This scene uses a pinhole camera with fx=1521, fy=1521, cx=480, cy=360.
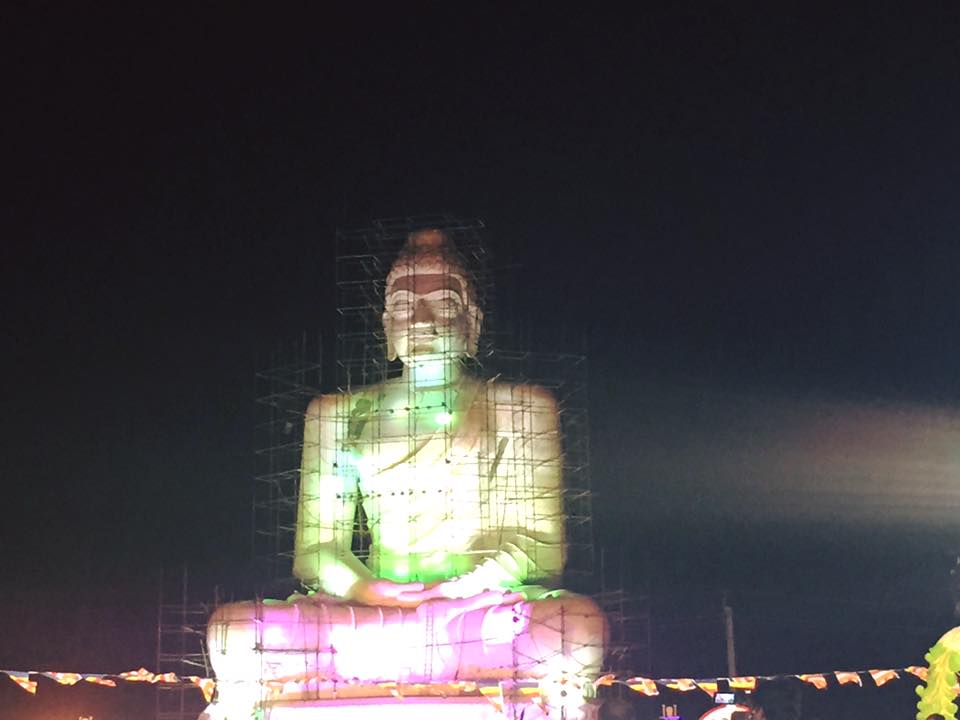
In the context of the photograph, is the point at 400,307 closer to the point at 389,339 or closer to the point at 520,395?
the point at 389,339

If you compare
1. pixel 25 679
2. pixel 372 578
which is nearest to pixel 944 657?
pixel 372 578

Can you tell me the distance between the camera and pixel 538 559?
12195 mm

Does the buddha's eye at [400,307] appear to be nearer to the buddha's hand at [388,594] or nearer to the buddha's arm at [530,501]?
the buddha's arm at [530,501]

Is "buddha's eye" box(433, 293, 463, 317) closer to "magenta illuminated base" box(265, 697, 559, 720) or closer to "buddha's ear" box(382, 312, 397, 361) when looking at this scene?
"buddha's ear" box(382, 312, 397, 361)

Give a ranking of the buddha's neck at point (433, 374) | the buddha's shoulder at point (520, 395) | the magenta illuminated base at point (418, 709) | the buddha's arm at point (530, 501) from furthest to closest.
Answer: the buddha's neck at point (433, 374) < the buddha's shoulder at point (520, 395) < the buddha's arm at point (530, 501) < the magenta illuminated base at point (418, 709)

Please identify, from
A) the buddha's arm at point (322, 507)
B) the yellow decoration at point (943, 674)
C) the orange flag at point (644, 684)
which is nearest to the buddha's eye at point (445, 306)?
the buddha's arm at point (322, 507)

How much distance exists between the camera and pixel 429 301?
12750 mm

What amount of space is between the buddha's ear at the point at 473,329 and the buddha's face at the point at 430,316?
16 cm

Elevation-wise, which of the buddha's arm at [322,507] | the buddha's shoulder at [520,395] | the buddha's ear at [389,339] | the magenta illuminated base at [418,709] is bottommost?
the magenta illuminated base at [418,709]

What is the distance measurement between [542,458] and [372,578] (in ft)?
6.10

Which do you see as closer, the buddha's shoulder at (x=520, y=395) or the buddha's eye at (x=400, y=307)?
the buddha's shoulder at (x=520, y=395)

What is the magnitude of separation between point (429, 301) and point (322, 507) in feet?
6.36

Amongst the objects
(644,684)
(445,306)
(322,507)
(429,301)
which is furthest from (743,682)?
(429,301)

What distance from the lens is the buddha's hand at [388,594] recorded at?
37.4ft
